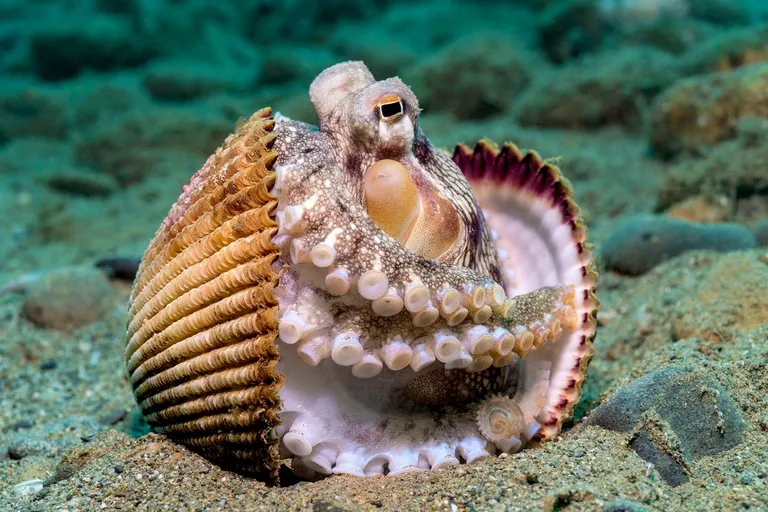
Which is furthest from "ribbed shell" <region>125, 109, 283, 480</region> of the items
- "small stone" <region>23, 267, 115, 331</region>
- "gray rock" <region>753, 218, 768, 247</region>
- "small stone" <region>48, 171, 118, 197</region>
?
"small stone" <region>48, 171, 118, 197</region>

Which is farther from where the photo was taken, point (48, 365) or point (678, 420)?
point (48, 365)

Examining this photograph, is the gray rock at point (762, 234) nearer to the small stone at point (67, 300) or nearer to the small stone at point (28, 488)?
the small stone at point (28, 488)

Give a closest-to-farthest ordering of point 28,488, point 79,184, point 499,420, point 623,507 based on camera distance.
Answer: point 623,507 < point 499,420 < point 28,488 < point 79,184

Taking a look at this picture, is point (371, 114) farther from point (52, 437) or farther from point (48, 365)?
point (48, 365)

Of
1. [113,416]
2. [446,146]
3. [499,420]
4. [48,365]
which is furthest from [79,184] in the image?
[499,420]

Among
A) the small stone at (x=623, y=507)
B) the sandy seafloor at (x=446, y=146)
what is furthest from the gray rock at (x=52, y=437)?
the small stone at (x=623, y=507)

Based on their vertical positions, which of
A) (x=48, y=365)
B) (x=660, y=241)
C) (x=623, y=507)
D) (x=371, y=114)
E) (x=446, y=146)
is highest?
(x=660, y=241)

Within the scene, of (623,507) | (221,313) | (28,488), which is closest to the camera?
(623,507)
